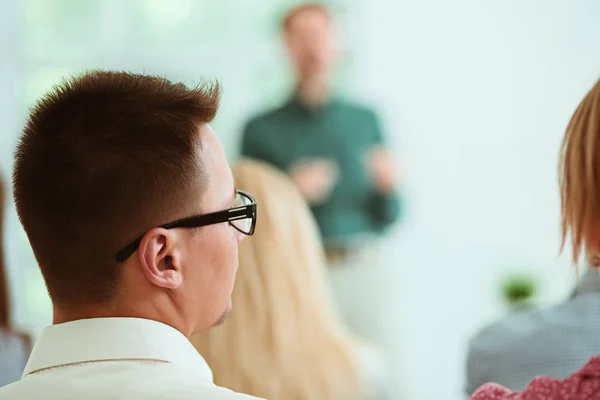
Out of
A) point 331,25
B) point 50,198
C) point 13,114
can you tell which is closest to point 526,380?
point 50,198

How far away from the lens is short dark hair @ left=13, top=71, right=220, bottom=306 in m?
0.96

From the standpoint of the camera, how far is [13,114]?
178 inches

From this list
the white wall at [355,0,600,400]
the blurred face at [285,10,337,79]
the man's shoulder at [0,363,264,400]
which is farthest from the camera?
the white wall at [355,0,600,400]

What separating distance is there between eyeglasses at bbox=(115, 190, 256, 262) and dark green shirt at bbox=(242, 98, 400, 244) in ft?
9.11

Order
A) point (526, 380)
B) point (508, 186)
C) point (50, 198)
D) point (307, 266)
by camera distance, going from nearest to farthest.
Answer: point (50, 198)
point (526, 380)
point (307, 266)
point (508, 186)

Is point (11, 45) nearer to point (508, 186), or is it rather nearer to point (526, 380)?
point (508, 186)

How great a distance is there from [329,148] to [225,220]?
2934 mm

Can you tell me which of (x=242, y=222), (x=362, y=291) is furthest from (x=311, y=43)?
(x=242, y=222)

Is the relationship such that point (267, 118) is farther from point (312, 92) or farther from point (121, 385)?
point (121, 385)

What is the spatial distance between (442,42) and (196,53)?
128cm

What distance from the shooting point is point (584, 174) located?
104 centimetres

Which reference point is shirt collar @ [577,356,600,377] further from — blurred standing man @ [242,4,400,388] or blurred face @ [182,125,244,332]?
blurred standing man @ [242,4,400,388]

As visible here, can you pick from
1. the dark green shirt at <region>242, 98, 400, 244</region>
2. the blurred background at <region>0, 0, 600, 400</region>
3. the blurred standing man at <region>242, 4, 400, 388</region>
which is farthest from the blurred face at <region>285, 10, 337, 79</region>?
the blurred background at <region>0, 0, 600, 400</region>

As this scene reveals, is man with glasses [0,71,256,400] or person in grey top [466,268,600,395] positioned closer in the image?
man with glasses [0,71,256,400]
